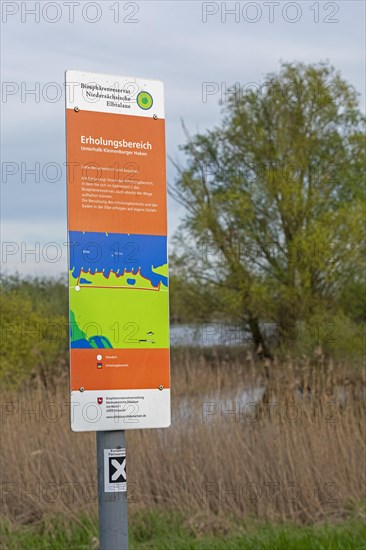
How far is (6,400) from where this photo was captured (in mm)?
8750

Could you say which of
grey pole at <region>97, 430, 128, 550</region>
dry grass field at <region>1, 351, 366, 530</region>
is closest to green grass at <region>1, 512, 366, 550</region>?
dry grass field at <region>1, 351, 366, 530</region>

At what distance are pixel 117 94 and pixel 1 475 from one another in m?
4.92

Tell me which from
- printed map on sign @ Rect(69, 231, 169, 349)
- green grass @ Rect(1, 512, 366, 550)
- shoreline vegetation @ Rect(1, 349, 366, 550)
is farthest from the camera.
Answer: shoreline vegetation @ Rect(1, 349, 366, 550)

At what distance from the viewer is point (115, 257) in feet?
9.10

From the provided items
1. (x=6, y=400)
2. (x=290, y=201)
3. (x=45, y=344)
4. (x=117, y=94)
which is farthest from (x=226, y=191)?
(x=117, y=94)

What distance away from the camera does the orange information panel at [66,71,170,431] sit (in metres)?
2.73

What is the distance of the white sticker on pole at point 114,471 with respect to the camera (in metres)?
2.78

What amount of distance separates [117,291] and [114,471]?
1.82ft

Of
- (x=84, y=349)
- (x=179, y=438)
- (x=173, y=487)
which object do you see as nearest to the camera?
(x=84, y=349)

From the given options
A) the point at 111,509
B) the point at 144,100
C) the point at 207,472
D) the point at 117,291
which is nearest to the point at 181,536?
the point at 207,472

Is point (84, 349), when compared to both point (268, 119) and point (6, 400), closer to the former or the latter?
point (6, 400)

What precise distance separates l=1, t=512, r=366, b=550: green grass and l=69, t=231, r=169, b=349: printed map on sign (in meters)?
2.62

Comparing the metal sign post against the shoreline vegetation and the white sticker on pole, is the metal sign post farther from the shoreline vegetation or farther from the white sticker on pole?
the shoreline vegetation

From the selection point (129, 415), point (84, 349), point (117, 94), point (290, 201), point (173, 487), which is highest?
point (290, 201)
